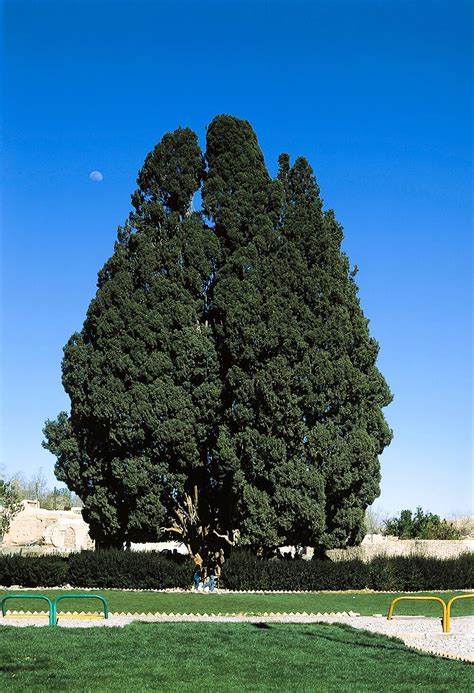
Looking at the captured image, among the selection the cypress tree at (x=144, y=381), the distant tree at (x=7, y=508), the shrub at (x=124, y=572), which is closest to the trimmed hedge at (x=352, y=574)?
the shrub at (x=124, y=572)

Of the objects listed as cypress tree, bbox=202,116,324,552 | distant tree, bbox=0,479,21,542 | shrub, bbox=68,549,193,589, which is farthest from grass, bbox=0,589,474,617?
distant tree, bbox=0,479,21,542

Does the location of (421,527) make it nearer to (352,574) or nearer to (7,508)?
(352,574)

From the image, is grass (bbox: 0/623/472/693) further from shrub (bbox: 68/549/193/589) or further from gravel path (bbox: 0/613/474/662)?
shrub (bbox: 68/549/193/589)

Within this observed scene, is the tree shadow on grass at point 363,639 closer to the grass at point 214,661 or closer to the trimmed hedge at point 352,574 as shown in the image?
the grass at point 214,661

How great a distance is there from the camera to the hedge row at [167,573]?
24266 mm

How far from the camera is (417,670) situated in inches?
408

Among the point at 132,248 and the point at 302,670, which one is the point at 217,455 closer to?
the point at 132,248

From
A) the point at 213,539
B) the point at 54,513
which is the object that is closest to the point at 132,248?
the point at 213,539

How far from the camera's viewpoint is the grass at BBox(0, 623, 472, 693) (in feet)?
30.7

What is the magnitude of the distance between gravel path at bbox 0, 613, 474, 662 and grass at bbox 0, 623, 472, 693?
0.59m

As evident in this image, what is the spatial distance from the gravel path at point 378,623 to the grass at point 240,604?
1643 millimetres

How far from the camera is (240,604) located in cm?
2086

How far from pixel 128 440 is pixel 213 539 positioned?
169 inches

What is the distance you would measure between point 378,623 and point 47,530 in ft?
116
